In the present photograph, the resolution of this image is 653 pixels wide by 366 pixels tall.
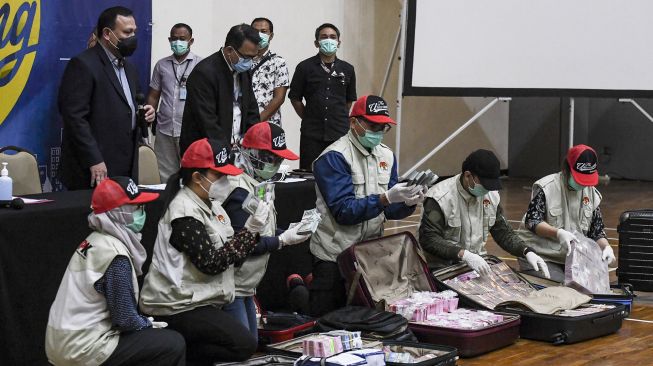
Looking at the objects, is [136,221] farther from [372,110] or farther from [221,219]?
[372,110]

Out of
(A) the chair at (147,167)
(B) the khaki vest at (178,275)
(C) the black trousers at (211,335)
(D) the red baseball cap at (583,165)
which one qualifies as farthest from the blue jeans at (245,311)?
(D) the red baseball cap at (583,165)

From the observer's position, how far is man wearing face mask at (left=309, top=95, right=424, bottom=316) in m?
5.48

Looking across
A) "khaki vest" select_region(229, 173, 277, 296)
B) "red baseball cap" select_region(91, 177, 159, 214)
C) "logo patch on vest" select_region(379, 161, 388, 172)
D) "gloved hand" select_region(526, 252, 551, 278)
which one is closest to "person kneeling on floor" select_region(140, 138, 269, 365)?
"khaki vest" select_region(229, 173, 277, 296)

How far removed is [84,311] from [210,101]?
2100 mm

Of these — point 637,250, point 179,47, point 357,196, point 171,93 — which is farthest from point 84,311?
point 179,47

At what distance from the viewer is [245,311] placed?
196 inches

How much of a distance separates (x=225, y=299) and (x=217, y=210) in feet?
1.20

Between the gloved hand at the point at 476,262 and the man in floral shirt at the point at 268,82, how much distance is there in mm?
2795

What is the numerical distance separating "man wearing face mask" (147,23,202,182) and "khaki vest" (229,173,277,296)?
3204 millimetres

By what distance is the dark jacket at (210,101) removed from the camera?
19.2 feet

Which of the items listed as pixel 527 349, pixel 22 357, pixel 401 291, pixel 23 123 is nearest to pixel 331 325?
pixel 401 291

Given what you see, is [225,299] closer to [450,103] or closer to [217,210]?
[217,210]

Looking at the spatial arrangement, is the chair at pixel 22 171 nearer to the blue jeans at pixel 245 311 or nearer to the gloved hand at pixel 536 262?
the blue jeans at pixel 245 311

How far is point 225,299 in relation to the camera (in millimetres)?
4645
